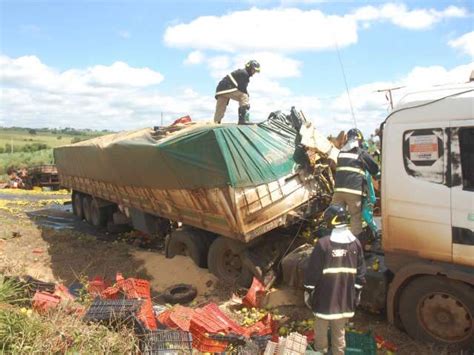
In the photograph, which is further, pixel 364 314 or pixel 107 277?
pixel 107 277

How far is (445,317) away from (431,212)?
112 centimetres

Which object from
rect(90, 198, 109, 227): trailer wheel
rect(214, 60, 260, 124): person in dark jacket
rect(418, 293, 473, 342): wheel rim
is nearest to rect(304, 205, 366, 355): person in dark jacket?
rect(418, 293, 473, 342): wheel rim

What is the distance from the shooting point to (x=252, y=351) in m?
4.26

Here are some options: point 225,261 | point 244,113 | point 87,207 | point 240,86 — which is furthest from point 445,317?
point 87,207

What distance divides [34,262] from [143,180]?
11.9 ft

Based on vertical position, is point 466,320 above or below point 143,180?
below

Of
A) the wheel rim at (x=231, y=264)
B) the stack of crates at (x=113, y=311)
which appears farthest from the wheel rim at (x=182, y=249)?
the stack of crates at (x=113, y=311)

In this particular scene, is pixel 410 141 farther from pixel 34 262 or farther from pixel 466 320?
pixel 34 262

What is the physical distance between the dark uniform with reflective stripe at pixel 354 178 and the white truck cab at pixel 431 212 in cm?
103

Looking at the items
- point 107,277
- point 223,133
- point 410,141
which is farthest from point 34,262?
point 410,141

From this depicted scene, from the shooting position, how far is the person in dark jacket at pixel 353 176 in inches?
237

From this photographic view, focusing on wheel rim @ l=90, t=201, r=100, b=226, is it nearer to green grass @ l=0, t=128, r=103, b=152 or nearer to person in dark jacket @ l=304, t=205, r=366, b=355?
person in dark jacket @ l=304, t=205, r=366, b=355

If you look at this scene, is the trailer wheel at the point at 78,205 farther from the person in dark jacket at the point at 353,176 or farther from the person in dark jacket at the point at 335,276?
the person in dark jacket at the point at 335,276

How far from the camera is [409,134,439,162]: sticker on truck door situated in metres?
4.56
